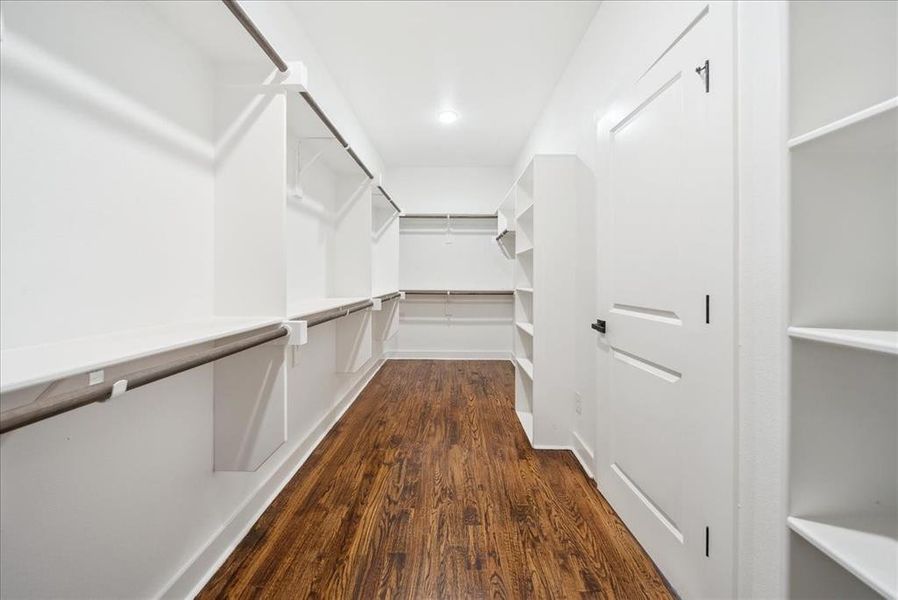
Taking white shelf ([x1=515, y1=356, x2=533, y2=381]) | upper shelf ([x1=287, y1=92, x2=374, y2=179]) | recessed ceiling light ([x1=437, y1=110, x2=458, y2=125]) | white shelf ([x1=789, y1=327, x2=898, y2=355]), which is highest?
recessed ceiling light ([x1=437, y1=110, x2=458, y2=125])

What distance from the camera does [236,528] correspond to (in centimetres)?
143

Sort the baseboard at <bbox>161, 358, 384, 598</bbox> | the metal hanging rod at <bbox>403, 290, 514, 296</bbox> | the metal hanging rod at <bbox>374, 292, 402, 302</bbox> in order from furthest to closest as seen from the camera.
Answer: the metal hanging rod at <bbox>403, 290, 514, 296</bbox>, the metal hanging rod at <bbox>374, 292, 402, 302</bbox>, the baseboard at <bbox>161, 358, 384, 598</bbox>

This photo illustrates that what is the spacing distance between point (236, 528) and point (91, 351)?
111cm

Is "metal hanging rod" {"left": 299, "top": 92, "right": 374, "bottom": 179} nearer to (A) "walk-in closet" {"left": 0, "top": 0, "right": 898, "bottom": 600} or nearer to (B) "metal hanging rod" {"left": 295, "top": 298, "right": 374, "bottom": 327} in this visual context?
(A) "walk-in closet" {"left": 0, "top": 0, "right": 898, "bottom": 600}

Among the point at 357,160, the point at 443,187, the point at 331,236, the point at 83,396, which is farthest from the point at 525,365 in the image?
the point at 443,187

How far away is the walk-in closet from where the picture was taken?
2.52 feet

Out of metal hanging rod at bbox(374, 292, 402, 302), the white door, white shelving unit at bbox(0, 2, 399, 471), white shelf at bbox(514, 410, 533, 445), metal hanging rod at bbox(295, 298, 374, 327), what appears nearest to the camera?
white shelving unit at bbox(0, 2, 399, 471)

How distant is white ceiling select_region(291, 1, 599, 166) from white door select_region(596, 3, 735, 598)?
0.94 meters

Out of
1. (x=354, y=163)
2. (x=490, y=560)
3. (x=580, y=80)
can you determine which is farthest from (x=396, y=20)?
(x=490, y=560)

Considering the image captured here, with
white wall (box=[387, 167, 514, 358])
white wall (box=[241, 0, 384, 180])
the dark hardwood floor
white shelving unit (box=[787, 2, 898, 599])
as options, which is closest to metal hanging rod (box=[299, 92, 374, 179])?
white wall (box=[241, 0, 384, 180])

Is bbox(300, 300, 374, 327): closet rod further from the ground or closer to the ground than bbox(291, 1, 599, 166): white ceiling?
closer to the ground

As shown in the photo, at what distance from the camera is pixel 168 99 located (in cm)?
109

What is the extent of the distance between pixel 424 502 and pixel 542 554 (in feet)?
1.91

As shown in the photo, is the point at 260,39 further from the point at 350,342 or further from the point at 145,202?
the point at 350,342
